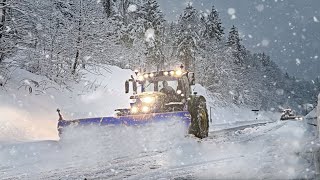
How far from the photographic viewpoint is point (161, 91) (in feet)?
42.0

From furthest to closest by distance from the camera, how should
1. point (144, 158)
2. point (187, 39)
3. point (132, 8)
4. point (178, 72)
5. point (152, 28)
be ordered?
1. point (132, 8)
2. point (152, 28)
3. point (187, 39)
4. point (178, 72)
5. point (144, 158)

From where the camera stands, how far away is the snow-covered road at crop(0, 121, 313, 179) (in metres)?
5.47

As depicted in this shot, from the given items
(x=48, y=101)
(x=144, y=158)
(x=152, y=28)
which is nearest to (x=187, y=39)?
(x=152, y=28)

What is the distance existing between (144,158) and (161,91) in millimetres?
5294

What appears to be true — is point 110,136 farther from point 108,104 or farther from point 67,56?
point 67,56

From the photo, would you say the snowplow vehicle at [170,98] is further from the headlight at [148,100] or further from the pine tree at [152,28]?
the pine tree at [152,28]

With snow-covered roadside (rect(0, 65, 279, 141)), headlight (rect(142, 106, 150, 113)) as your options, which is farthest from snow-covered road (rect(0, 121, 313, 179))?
snow-covered roadside (rect(0, 65, 279, 141))

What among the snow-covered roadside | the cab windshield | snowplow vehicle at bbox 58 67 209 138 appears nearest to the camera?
snowplow vehicle at bbox 58 67 209 138

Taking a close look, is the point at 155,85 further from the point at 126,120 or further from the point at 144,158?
the point at 144,158

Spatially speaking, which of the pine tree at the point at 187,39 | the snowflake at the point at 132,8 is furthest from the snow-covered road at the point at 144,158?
the snowflake at the point at 132,8

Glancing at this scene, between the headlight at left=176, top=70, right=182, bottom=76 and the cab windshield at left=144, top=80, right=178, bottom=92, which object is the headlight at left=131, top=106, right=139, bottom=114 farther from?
the headlight at left=176, top=70, right=182, bottom=76

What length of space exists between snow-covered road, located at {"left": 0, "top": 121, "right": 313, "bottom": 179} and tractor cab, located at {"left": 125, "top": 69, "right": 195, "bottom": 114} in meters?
1.62

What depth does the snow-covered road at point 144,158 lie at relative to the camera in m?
5.47

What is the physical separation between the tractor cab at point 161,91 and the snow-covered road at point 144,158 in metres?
1.62
